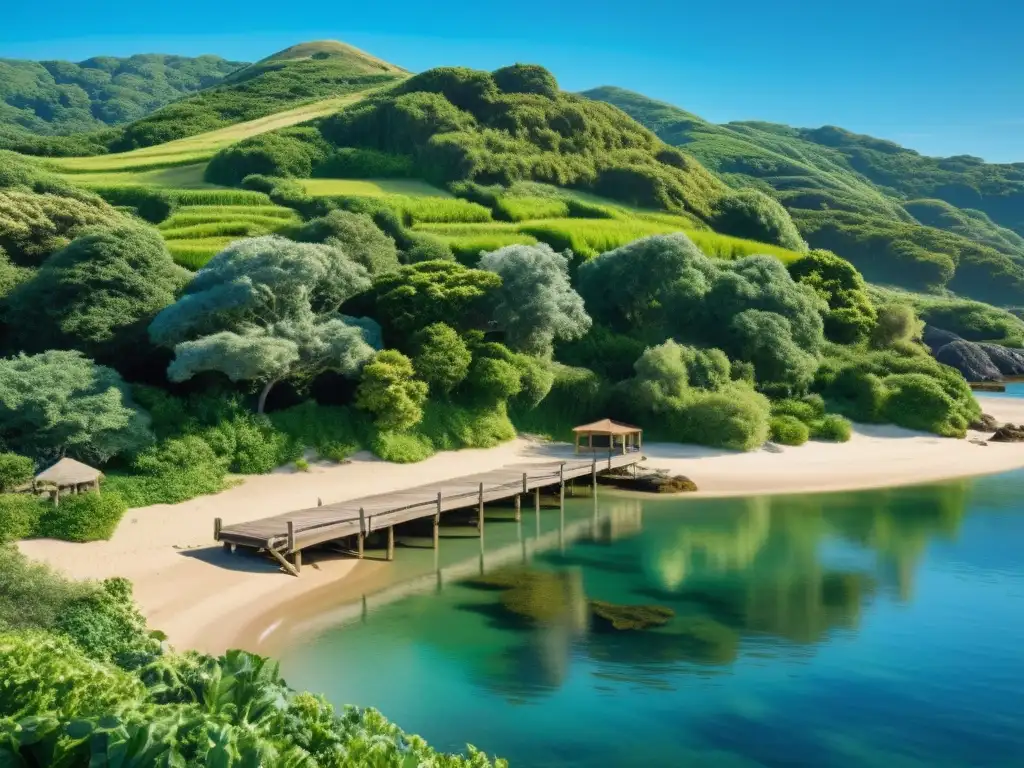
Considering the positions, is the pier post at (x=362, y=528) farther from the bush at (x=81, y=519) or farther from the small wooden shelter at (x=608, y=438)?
the small wooden shelter at (x=608, y=438)

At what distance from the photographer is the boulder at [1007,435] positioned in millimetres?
42625

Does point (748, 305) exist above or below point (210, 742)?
above

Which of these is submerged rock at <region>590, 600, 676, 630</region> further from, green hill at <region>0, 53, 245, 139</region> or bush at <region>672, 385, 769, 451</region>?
green hill at <region>0, 53, 245, 139</region>

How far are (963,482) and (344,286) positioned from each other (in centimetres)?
2500

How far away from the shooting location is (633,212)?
64500 mm

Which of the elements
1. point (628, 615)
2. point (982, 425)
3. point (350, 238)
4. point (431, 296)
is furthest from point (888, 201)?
point (628, 615)

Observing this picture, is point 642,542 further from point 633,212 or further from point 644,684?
point 633,212

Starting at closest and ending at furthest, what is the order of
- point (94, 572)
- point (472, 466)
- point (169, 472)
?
point (94, 572), point (169, 472), point (472, 466)

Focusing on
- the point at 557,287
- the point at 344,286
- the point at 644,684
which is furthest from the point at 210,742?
the point at 557,287

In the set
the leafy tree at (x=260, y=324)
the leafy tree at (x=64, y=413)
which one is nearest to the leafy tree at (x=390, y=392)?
the leafy tree at (x=260, y=324)

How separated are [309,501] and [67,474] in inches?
254

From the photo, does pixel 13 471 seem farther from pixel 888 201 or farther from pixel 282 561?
pixel 888 201

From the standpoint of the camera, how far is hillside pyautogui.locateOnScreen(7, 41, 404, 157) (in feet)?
236

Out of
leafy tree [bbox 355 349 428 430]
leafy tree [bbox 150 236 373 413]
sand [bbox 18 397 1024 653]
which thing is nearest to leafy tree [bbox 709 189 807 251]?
sand [bbox 18 397 1024 653]
